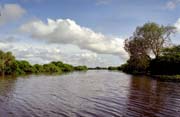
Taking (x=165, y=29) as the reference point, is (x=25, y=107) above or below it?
below

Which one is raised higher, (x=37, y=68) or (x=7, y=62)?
(x=7, y=62)

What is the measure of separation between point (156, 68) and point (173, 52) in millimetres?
6613

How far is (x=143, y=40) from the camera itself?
Answer: 8075 centimetres

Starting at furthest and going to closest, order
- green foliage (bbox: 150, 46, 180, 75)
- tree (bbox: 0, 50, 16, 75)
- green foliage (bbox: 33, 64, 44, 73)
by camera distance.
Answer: green foliage (bbox: 33, 64, 44, 73), tree (bbox: 0, 50, 16, 75), green foliage (bbox: 150, 46, 180, 75)

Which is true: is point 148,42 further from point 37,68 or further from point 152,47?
point 37,68

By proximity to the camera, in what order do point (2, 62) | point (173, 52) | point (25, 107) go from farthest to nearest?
point (2, 62) < point (173, 52) < point (25, 107)

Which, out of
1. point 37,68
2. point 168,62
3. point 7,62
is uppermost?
point 7,62

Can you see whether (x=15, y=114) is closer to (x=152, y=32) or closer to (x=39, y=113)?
(x=39, y=113)

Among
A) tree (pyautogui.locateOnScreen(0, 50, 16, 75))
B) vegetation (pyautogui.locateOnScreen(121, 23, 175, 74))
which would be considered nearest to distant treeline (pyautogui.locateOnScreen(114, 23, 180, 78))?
vegetation (pyautogui.locateOnScreen(121, 23, 175, 74))

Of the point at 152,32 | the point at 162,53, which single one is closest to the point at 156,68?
the point at 162,53

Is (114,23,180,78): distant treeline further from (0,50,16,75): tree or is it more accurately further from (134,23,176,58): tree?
(0,50,16,75): tree

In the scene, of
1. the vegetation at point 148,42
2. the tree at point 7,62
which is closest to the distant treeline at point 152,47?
the vegetation at point 148,42

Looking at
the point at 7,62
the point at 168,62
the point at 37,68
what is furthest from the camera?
the point at 37,68

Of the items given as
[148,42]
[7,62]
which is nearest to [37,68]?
[7,62]
